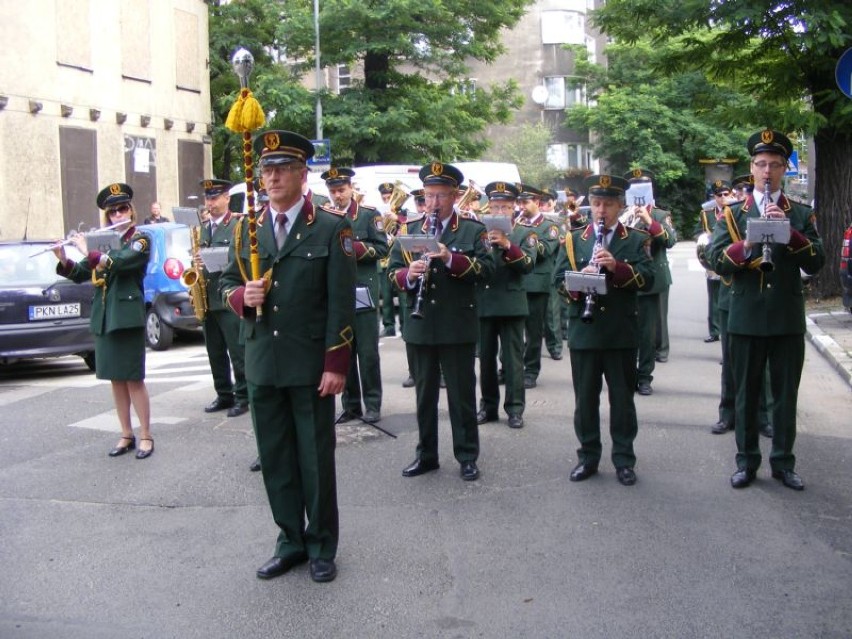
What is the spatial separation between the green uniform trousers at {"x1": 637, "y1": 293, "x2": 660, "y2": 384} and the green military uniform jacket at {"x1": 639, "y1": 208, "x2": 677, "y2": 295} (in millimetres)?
110

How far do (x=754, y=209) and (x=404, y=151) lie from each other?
25408mm

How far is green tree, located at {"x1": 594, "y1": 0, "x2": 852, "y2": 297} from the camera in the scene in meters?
15.0

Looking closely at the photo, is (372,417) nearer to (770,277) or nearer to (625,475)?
(625,475)

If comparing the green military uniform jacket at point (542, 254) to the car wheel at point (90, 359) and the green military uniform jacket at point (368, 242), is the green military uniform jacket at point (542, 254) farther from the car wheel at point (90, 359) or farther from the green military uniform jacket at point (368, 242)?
the car wheel at point (90, 359)

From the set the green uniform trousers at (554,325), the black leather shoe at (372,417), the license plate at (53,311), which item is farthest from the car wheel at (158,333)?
the black leather shoe at (372,417)

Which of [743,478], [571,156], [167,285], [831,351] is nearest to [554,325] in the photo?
[831,351]

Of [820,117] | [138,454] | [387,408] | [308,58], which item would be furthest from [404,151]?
[138,454]

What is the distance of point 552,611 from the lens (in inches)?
205

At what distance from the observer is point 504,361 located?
964 centimetres

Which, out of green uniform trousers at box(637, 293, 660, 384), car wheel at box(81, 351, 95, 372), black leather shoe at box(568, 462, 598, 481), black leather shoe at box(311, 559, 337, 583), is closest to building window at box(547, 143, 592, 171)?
car wheel at box(81, 351, 95, 372)

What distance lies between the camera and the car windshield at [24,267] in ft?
43.2

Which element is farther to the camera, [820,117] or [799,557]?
[820,117]

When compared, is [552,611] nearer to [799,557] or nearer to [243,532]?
[799,557]

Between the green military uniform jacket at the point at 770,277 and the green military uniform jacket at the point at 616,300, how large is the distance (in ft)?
1.74
